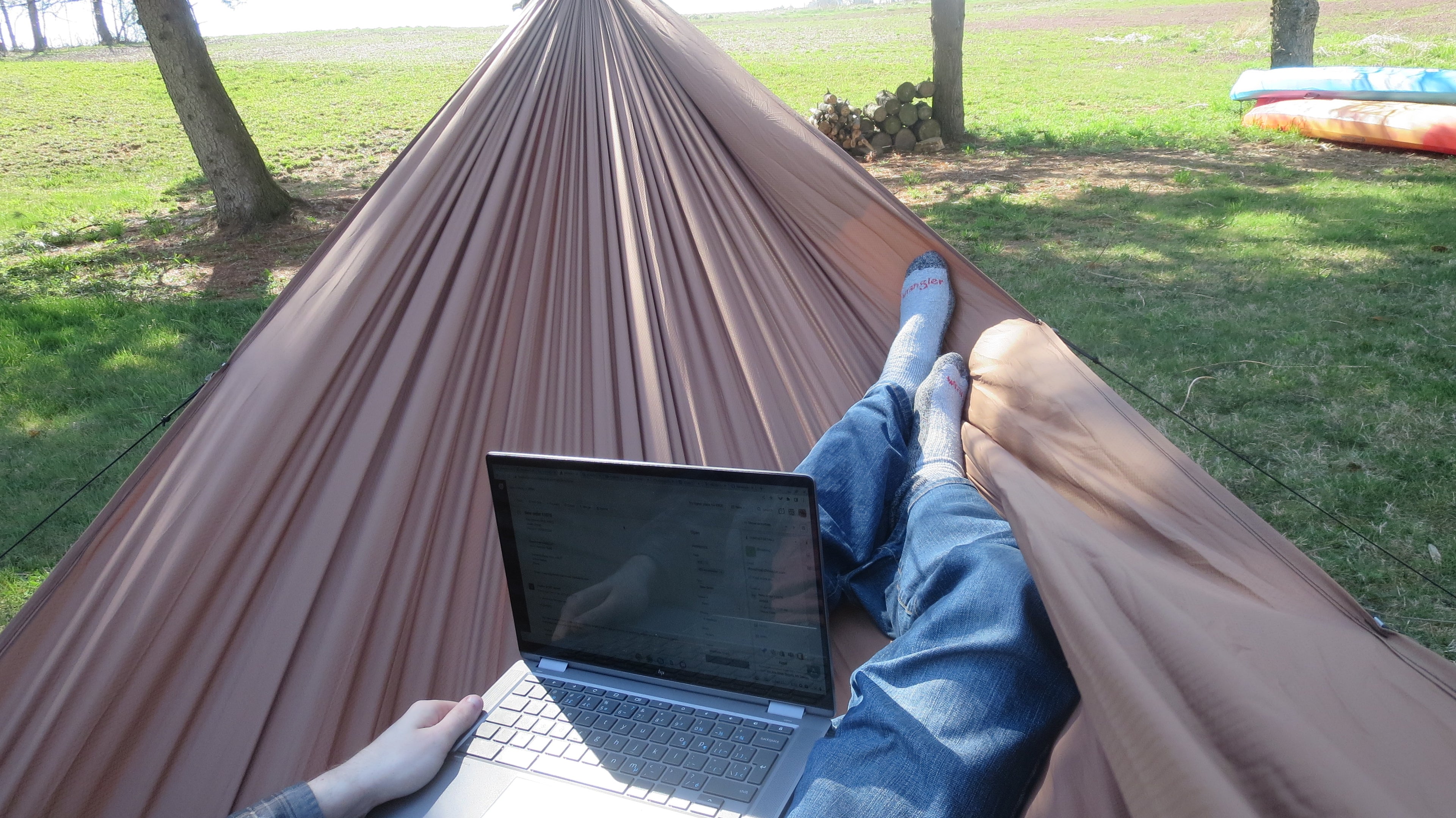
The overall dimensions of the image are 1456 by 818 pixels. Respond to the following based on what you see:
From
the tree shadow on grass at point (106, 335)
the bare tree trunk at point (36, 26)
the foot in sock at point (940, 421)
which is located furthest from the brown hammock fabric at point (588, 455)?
the bare tree trunk at point (36, 26)

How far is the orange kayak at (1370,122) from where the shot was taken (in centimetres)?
411

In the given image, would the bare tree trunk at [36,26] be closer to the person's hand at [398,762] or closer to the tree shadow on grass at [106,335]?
the tree shadow on grass at [106,335]

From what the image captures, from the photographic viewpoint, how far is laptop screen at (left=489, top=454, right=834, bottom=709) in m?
0.95

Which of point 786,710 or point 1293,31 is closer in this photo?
point 786,710

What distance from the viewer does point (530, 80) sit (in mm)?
2008

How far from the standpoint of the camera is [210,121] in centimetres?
402

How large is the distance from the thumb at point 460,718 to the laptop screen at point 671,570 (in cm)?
12

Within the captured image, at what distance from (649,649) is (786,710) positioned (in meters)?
0.17

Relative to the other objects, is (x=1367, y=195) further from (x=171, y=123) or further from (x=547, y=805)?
(x=171, y=123)

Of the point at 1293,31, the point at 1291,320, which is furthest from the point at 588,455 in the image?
the point at 1293,31

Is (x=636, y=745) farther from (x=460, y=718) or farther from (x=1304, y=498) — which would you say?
(x=1304, y=498)

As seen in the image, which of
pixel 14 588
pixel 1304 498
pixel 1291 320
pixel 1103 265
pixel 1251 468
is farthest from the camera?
pixel 1103 265

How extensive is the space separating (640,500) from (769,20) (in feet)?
56.3

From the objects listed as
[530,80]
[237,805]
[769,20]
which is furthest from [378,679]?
[769,20]
